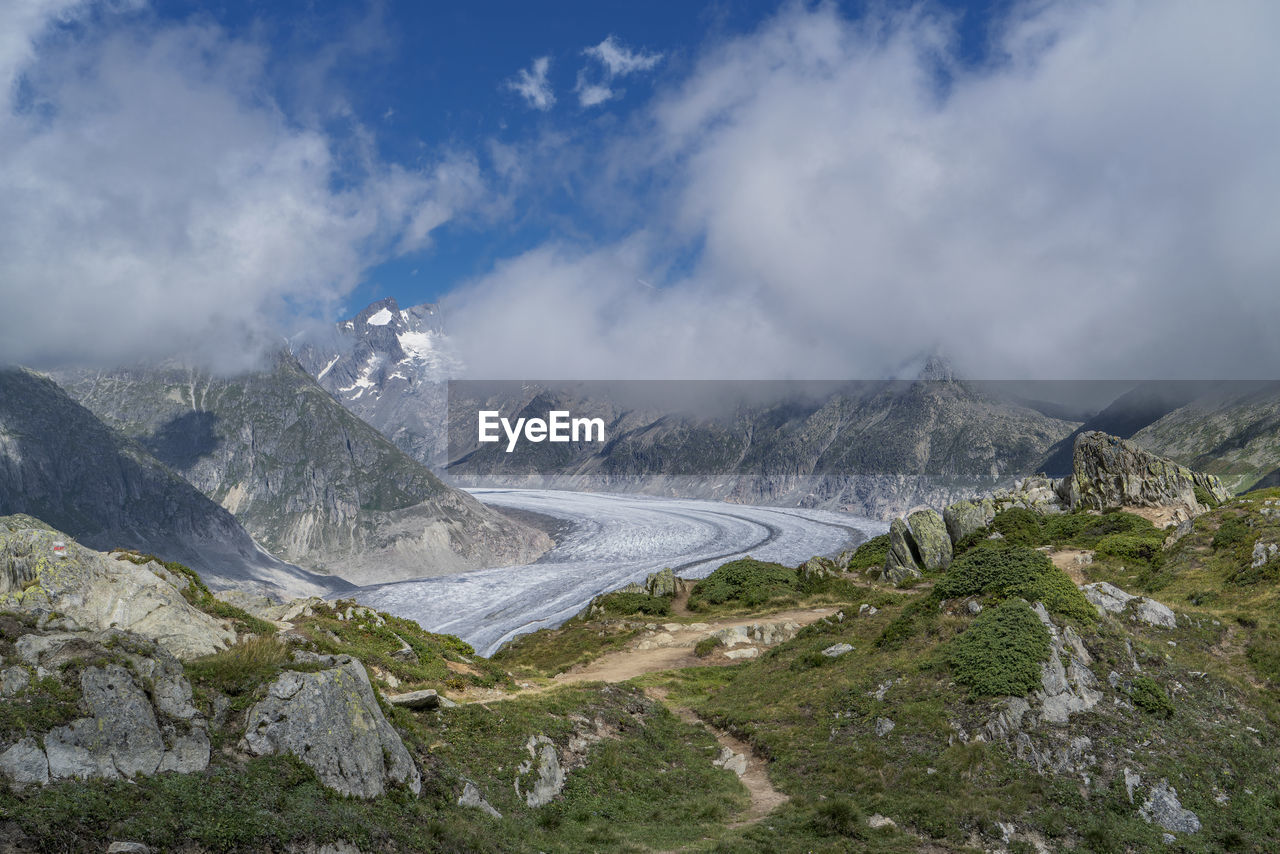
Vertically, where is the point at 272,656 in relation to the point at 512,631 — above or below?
above

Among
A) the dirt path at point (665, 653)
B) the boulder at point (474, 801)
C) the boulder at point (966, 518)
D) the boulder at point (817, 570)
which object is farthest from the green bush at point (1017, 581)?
the boulder at point (966, 518)

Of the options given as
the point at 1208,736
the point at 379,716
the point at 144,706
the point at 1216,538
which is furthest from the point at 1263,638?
the point at 144,706

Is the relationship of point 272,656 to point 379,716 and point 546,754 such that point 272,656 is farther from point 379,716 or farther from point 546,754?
point 546,754

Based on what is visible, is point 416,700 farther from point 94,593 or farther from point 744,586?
point 744,586

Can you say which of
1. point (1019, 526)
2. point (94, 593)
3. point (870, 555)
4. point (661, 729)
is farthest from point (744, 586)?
point (94, 593)

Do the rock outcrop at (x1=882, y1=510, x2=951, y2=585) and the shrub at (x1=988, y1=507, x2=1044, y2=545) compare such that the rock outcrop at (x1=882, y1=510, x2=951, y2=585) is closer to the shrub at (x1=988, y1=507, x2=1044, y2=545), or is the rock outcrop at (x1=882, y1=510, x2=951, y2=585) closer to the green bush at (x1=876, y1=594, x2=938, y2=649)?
the shrub at (x1=988, y1=507, x2=1044, y2=545)
